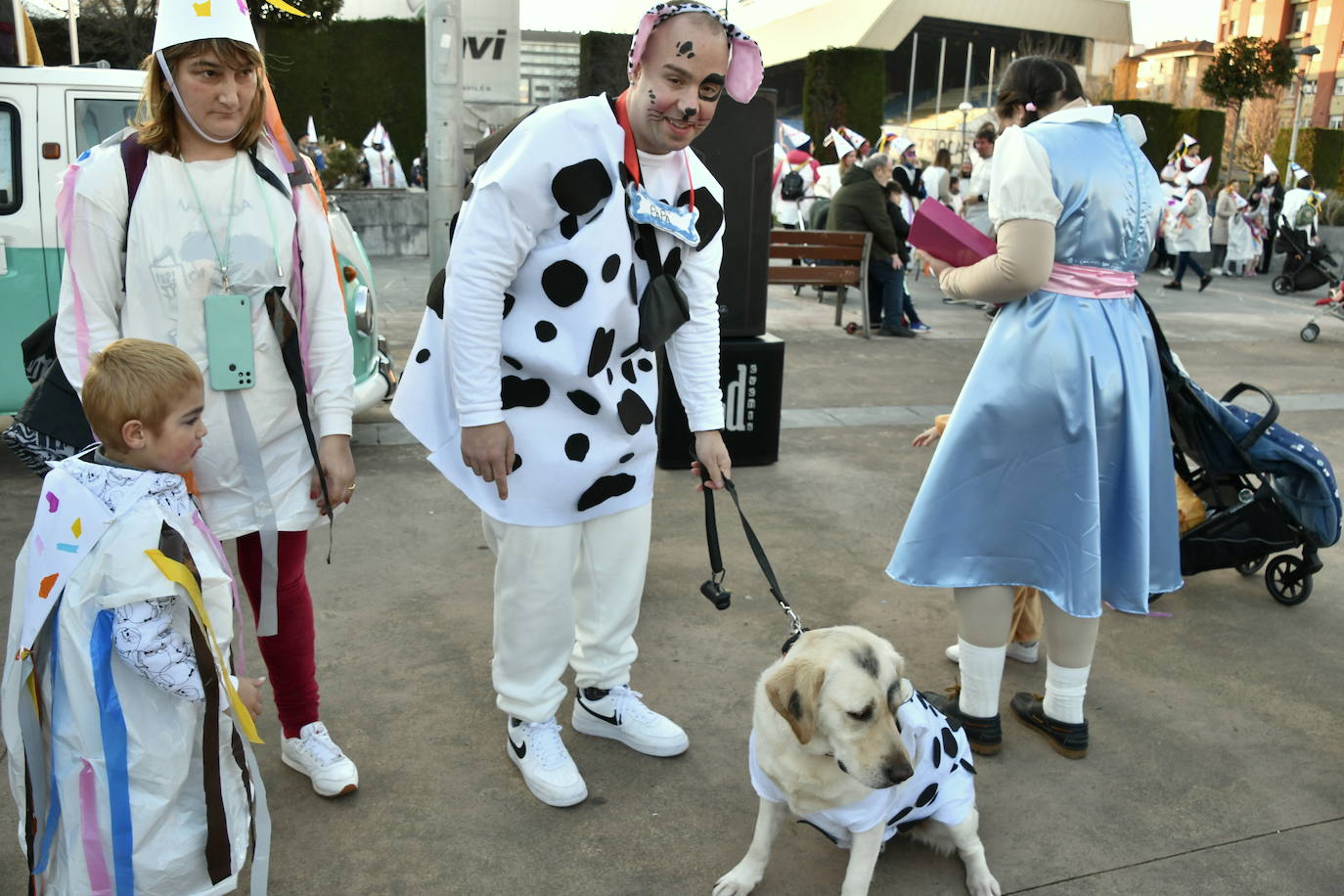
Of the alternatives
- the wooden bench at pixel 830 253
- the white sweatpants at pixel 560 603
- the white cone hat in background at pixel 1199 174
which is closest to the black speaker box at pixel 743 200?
the white sweatpants at pixel 560 603

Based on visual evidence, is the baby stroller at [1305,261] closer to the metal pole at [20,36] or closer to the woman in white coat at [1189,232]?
the woman in white coat at [1189,232]

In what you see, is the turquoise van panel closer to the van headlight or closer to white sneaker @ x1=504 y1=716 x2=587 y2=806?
the van headlight

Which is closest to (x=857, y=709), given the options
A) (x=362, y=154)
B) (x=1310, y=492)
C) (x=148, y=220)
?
(x=148, y=220)

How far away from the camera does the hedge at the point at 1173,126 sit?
24.1m

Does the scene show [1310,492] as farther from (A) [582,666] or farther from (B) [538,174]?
(B) [538,174]

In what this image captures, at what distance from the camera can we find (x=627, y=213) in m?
2.61

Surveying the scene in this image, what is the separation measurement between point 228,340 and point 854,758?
162 cm

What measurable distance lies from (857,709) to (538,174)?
4.48 ft

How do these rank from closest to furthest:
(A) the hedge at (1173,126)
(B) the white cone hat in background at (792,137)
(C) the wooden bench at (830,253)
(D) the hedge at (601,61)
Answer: (C) the wooden bench at (830,253) → (B) the white cone hat in background at (792,137) → (D) the hedge at (601,61) → (A) the hedge at (1173,126)

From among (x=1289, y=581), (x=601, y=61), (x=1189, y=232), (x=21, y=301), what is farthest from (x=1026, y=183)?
(x=601, y=61)

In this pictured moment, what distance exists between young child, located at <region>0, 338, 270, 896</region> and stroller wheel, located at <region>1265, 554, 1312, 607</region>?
3911 millimetres

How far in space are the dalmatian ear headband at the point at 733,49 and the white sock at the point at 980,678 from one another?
1652 millimetres

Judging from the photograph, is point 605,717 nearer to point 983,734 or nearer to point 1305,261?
point 983,734

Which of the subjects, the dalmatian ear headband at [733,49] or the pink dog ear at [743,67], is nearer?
the dalmatian ear headband at [733,49]
